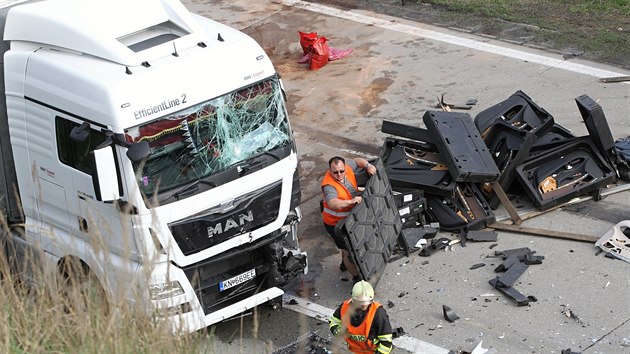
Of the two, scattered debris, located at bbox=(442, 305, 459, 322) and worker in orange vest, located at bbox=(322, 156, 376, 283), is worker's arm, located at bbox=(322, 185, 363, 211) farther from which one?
scattered debris, located at bbox=(442, 305, 459, 322)

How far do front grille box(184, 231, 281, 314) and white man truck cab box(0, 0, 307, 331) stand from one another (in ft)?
0.04

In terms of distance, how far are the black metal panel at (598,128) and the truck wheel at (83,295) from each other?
734cm

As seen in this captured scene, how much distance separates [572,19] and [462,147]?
7.12m

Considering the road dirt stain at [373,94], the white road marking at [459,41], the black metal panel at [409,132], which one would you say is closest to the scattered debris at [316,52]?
the road dirt stain at [373,94]

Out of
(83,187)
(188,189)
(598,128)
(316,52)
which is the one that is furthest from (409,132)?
(316,52)

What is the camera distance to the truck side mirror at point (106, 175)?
980cm

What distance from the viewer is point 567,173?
519 inches

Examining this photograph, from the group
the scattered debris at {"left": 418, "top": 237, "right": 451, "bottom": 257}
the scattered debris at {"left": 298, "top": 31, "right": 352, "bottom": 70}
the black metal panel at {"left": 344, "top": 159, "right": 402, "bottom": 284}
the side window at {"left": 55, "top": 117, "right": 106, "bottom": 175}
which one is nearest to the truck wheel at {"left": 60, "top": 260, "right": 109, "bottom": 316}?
the side window at {"left": 55, "top": 117, "right": 106, "bottom": 175}

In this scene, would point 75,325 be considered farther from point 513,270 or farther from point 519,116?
point 519,116

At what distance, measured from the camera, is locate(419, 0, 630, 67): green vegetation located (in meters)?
17.8

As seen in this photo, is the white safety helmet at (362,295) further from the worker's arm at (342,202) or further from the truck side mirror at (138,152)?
the truck side mirror at (138,152)

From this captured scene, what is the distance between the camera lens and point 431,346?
425 inches

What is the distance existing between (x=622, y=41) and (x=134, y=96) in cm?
1079

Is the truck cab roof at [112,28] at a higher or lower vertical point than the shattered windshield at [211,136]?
higher
